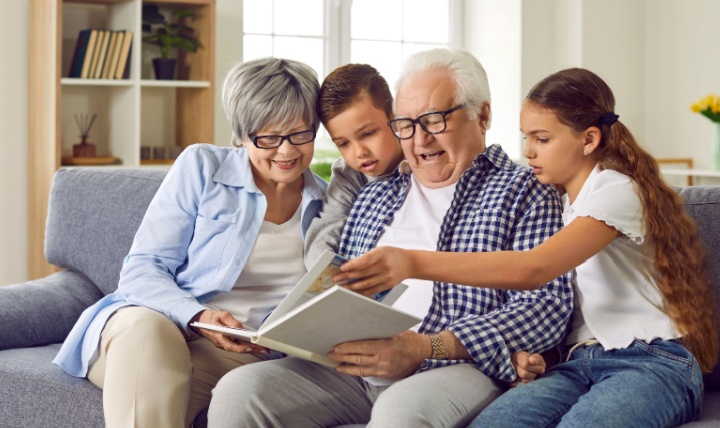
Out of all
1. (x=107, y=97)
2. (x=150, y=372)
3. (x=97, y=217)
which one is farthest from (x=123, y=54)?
(x=150, y=372)

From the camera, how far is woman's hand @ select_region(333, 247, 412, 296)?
5.66 ft

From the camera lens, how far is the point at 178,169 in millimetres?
2309

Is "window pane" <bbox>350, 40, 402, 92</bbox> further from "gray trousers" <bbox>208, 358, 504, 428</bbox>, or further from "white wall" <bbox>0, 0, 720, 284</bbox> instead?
"gray trousers" <bbox>208, 358, 504, 428</bbox>

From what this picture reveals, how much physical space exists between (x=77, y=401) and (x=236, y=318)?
0.40 meters

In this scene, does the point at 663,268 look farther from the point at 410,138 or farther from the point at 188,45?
the point at 188,45

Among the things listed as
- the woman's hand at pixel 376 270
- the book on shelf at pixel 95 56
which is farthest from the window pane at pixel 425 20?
the woman's hand at pixel 376 270

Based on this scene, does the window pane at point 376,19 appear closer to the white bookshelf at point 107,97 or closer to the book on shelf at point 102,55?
the white bookshelf at point 107,97

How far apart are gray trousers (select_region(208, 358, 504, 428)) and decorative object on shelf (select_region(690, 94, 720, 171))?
3552mm

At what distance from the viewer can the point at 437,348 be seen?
1.93m

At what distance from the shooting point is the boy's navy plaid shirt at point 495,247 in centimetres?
192

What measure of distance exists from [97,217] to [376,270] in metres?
1.26

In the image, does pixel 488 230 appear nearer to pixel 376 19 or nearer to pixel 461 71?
pixel 461 71

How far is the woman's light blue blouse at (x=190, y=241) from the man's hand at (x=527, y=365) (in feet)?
2.09

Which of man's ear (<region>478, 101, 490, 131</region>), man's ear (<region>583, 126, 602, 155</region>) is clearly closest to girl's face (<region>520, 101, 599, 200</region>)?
man's ear (<region>583, 126, 602, 155</region>)
